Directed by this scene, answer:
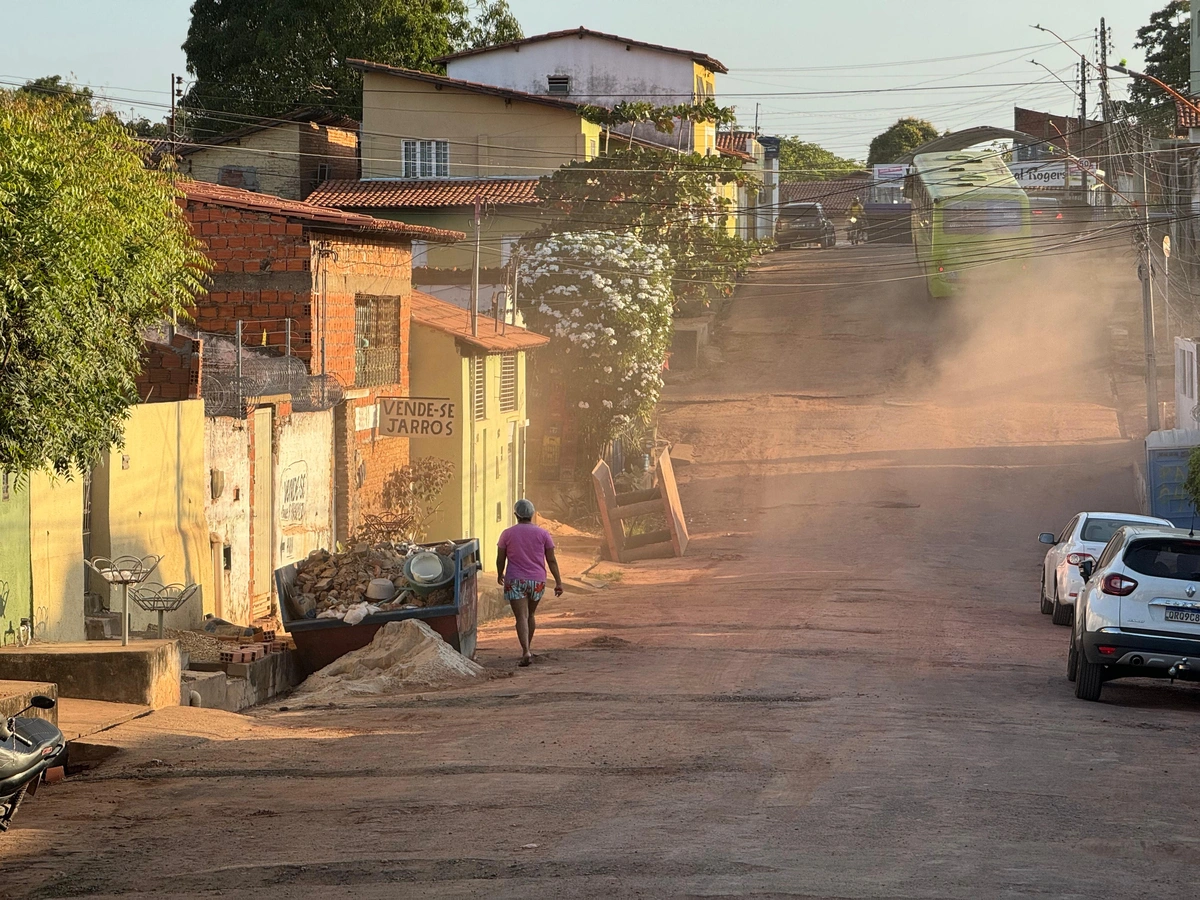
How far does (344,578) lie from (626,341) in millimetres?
19774

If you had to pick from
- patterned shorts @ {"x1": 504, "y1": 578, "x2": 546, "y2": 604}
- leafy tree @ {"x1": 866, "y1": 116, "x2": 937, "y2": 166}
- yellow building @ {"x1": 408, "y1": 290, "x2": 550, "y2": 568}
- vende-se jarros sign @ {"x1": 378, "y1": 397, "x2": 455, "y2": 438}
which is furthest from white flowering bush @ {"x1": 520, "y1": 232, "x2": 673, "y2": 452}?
leafy tree @ {"x1": 866, "y1": 116, "x2": 937, "y2": 166}

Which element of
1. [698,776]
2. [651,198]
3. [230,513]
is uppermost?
[651,198]

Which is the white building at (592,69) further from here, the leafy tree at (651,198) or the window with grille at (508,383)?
the window with grille at (508,383)

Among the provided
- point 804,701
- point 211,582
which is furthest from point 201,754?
point 211,582

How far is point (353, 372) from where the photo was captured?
21.7 metres

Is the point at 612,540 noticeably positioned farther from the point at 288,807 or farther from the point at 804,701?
the point at 288,807

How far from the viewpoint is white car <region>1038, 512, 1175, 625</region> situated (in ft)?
63.1

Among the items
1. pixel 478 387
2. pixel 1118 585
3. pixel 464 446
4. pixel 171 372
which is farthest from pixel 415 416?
pixel 1118 585

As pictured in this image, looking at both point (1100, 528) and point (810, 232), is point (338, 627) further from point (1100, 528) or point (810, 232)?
point (810, 232)

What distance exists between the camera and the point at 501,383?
93.6 ft

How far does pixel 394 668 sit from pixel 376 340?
10.2m

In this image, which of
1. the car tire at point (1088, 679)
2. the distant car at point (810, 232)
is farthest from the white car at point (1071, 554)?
the distant car at point (810, 232)

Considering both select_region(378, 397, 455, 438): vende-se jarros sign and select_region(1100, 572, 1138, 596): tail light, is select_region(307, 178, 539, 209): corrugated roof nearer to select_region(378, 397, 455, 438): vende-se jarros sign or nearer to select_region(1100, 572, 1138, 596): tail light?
select_region(378, 397, 455, 438): vende-se jarros sign

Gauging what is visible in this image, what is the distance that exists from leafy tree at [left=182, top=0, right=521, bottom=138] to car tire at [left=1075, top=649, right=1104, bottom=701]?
155ft
